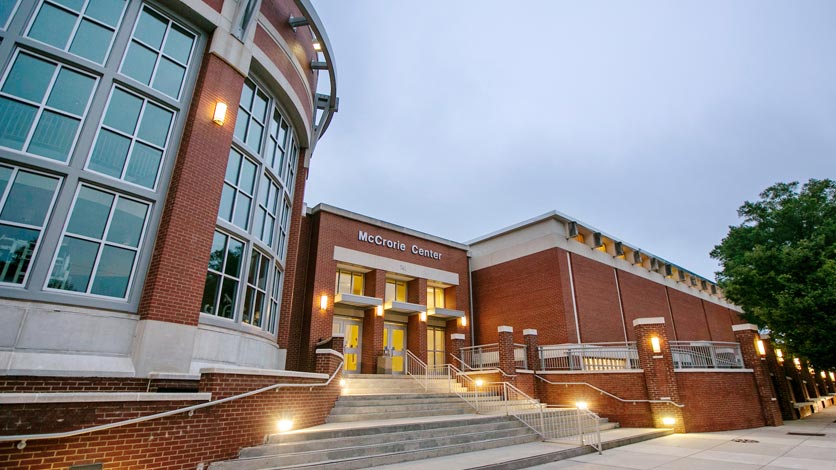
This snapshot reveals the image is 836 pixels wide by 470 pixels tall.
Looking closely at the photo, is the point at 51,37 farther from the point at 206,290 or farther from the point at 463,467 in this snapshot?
the point at 463,467

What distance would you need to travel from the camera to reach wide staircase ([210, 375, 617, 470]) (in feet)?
21.9

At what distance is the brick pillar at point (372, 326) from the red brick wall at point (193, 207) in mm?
10517

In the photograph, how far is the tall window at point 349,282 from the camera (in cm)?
1877

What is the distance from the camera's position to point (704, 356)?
46.8 feet

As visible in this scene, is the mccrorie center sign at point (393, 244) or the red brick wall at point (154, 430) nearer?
the red brick wall at point (154, 430)

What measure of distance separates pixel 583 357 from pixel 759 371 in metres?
6.08

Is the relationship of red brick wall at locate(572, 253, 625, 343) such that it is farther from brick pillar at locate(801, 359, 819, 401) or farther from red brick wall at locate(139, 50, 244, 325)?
red brick wall at locate(139, 50, 244, 325)

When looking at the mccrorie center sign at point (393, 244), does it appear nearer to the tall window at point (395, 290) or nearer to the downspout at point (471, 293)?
the tall window at point (395, 290)

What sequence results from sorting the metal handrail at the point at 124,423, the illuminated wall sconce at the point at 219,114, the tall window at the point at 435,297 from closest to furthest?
1. the metal handrail at the point at 124,423
2. the illuminated wall sconce at the point at 219,114
3. the tall window at the point at 435,297

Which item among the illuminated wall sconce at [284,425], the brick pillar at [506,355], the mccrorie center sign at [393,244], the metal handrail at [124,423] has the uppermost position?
the mccrorie center sign at [393,244]

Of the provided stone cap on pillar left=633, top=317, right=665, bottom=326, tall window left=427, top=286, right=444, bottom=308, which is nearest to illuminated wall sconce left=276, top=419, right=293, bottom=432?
stone cap on pillar left=633, top=317, right=665, bottom=326

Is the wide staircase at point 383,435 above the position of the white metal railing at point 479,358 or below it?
below

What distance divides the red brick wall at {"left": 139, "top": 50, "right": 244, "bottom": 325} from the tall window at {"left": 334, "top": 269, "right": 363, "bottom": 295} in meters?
10.4

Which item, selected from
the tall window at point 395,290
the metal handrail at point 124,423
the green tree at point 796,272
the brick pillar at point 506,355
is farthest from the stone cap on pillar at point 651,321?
the metal handrail at point 124,423
